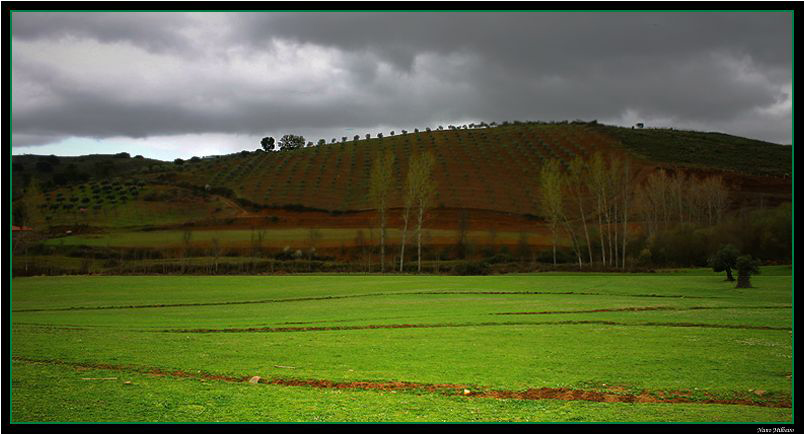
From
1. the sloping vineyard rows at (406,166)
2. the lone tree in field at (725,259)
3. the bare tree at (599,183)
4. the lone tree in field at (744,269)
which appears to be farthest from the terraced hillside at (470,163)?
the lone tree in field at (744,269)

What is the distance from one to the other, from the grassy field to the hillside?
1715 inches

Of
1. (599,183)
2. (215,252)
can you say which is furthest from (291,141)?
(599,183)

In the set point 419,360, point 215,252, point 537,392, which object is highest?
point 215,252

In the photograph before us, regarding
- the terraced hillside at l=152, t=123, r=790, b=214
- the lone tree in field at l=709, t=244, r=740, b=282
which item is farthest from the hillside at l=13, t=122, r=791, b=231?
Answer: the lone tree in field at l=709, t=244, r=740, b=282

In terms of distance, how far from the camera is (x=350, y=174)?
4656 inches

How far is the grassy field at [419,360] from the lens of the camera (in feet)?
41.8

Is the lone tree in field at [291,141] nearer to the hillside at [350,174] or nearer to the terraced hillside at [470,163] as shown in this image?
the hillside at [350,174]

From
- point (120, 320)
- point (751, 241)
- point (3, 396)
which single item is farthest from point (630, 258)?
point (3, 396)

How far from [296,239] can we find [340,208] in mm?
19688

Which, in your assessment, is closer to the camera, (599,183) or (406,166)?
(599,183)

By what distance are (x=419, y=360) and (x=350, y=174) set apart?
101m

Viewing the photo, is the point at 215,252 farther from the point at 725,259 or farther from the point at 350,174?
the point at 725,259

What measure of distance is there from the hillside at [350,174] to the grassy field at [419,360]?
4356cm

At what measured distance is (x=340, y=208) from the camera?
10725 cm
